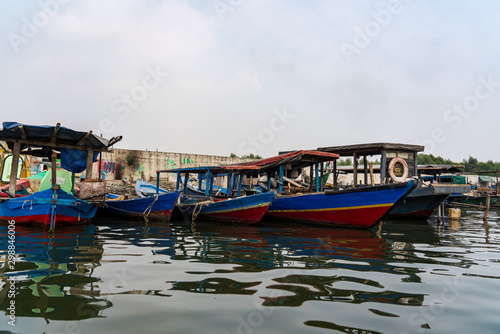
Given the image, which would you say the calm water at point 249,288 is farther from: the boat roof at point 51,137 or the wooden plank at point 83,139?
the wooden plank at point 83,139

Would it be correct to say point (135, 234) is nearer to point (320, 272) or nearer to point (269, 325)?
point (320, 272)

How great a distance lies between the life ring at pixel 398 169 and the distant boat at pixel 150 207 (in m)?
7.49

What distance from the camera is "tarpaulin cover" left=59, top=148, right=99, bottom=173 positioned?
412 inches

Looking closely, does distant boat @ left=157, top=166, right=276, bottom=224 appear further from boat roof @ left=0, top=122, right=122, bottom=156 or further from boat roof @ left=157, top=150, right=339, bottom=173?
boat roof @ left=0, top=122, right=122, bottom=156

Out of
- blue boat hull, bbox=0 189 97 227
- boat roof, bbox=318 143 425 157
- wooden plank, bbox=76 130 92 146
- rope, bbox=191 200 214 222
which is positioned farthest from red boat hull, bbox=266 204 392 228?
wooden plank, bbox=76 130 92 146

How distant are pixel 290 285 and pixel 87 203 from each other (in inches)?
305

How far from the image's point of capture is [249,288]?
3.80 metres

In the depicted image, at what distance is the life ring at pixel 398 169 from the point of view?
11452 mm

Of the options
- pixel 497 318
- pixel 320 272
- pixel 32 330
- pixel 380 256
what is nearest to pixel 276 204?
pixel 380 256

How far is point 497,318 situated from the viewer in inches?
122

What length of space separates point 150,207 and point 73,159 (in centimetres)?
294

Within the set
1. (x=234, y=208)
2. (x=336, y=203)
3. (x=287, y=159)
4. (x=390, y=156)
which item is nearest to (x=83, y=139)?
(x=234, y=208)

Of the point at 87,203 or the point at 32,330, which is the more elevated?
the point at 87,203

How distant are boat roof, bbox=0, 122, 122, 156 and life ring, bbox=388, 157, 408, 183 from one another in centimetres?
918
